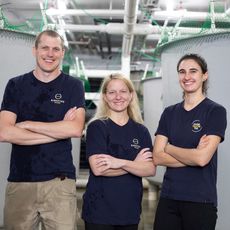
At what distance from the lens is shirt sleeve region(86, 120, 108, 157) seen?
61.4 inches

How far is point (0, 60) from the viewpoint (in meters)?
2.69

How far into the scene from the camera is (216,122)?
4.96ft

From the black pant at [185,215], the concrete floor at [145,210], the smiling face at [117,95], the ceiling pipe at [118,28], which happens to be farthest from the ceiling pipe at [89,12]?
the black pant at [185,215]

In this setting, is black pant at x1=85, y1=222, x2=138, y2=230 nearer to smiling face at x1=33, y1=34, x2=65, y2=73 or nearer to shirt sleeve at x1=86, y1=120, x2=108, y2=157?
shirt sleeve at x1=86, y1=120, x2=108, y2=157

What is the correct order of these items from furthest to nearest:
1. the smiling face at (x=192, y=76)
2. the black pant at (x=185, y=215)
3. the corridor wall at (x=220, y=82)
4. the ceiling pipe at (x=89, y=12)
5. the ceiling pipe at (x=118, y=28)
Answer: the ceiling pipe at (x=118, y=28) < the ceiling pipe at (x=89, y=12) < the corridor wall at (x=220, y=82) < the smiling face at (x=192, y=76) < the black pant at (x=185, y=215)

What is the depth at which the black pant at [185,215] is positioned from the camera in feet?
4.83

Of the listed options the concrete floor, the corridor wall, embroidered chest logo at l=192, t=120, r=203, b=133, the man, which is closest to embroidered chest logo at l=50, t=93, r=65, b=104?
the man

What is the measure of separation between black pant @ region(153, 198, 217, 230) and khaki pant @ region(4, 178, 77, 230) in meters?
0.40

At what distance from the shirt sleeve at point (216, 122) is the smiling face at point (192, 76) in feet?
0.43

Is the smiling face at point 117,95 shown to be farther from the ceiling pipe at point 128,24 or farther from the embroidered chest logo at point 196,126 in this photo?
the ceiling pipe at point 128,24

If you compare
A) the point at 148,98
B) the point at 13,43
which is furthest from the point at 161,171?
the point at 13,43

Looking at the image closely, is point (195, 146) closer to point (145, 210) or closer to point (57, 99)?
point (57, 99)

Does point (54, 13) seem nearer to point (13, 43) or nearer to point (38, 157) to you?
point (13, 43)

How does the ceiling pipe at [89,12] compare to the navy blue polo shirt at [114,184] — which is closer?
the navy blue polo shirt at [114,184]
